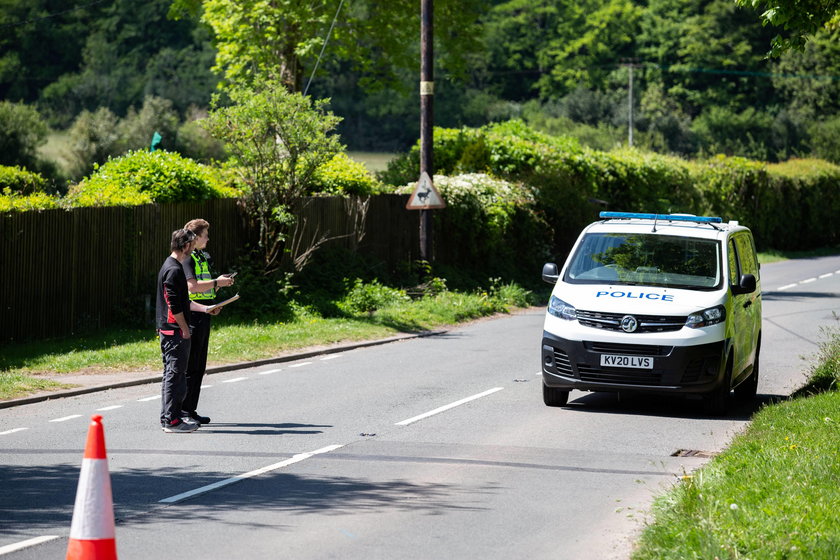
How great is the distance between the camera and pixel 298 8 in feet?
102

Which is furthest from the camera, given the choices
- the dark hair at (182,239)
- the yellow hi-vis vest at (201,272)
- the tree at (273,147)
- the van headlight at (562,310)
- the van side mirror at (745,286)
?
the tree at (273,147)

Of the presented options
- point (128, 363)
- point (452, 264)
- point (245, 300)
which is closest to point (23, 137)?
point (452, 264)

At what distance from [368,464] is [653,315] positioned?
3.71 m

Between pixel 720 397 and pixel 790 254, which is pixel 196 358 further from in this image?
pixel 790 254

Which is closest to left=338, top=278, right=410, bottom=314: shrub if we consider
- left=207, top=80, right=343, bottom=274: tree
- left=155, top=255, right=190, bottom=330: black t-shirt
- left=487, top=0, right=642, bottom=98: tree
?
left=207, top=80, right=343, bottom=274: tree

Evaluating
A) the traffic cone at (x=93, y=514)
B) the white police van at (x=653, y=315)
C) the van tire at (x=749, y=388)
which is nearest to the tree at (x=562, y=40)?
the van tire at (x=749, y=388)

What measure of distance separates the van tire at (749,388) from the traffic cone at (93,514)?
364 inches

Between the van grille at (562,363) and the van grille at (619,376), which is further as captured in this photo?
the van grille at (562,363)

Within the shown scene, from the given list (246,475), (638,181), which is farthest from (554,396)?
(638,181)

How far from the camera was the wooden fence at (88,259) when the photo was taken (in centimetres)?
1722

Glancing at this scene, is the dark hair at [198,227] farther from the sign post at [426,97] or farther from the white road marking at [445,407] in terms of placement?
the sign post at [426,97]

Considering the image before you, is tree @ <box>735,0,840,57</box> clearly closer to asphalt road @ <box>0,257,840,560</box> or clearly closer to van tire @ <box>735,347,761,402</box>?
van tire @ <box>735,347,761,402</box>

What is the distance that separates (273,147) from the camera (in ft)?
70.4

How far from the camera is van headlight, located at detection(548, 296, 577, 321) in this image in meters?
12.8
